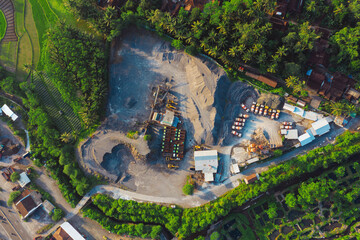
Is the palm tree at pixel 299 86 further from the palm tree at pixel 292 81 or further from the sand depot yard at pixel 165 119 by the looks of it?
the sand depot yard at pixel 165 119

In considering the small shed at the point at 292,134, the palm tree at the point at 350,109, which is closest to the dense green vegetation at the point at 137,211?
the small shed at the point at 292,134

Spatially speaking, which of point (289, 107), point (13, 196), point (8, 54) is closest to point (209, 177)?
point (289, 107)

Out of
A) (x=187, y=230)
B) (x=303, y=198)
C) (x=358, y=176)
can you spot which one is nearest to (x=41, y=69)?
(x=187, y=230)

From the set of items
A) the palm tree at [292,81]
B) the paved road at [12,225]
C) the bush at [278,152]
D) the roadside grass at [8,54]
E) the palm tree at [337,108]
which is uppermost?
the palm tree at [292,81]

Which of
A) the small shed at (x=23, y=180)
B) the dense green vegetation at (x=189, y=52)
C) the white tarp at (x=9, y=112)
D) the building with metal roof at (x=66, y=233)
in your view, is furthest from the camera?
the white tarp at (x=9, y=112)

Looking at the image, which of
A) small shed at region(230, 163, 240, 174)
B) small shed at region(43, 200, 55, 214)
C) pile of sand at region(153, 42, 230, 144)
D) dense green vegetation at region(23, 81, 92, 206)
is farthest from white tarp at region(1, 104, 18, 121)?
small shed at region(230, 163, 240, 174)

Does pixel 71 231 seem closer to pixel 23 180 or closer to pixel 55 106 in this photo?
pixel 23 180
